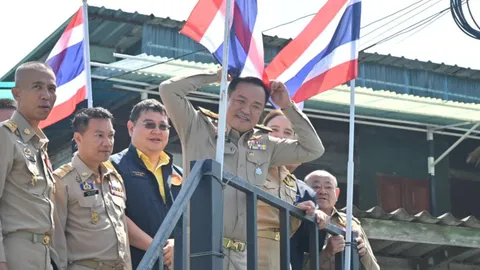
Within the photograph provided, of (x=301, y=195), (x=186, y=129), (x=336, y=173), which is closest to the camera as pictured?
(x=186, y=129)

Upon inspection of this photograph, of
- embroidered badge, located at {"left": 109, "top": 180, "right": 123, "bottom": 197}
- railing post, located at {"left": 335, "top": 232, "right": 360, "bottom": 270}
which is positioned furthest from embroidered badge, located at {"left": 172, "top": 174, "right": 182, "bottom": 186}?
railing post, located at {"left": 335, "top": 232, "right": 360, "bottom": 270}

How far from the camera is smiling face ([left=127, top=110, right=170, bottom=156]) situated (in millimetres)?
5402

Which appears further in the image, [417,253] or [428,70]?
[428,70]

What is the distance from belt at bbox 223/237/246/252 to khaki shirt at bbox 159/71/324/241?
0.03 m

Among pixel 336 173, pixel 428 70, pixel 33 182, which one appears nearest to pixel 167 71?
pixel 336 173

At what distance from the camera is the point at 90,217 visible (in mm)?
4703

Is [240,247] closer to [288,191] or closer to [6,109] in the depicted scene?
[288,191]

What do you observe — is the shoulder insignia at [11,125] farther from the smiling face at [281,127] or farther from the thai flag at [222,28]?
the smiling face at [281,127]

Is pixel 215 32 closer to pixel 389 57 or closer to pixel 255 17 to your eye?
pixel 255 17

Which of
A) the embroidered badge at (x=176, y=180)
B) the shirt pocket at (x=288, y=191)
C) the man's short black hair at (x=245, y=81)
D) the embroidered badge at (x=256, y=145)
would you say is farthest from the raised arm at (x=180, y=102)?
the shirt pocket at (x=288, y=191)

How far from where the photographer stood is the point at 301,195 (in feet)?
17.9

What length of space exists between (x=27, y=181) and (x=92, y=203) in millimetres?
476

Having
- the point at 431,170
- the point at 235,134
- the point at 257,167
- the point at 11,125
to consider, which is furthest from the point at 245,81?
the point at 431,170

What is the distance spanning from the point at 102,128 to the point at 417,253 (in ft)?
25.1
